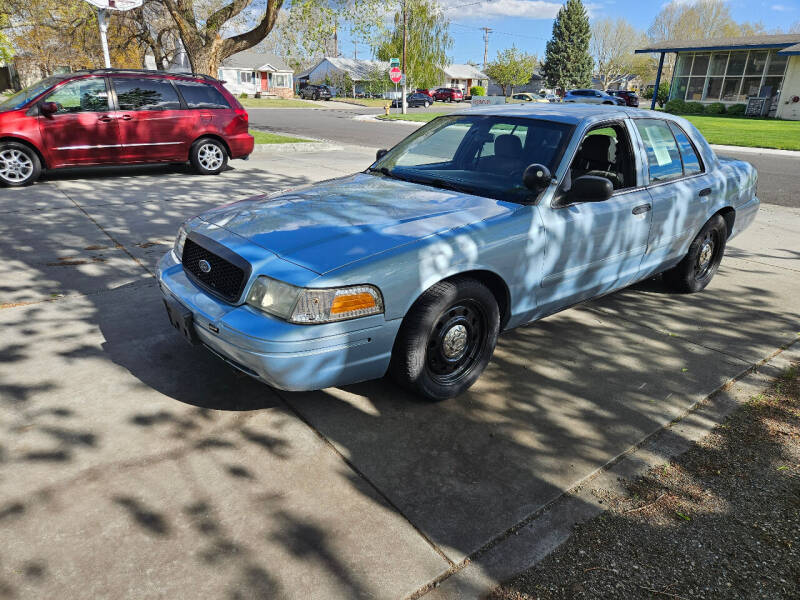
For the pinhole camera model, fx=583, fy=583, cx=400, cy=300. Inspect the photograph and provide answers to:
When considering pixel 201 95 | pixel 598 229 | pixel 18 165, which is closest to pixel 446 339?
pixel 598 229

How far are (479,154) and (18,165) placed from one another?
7.98m

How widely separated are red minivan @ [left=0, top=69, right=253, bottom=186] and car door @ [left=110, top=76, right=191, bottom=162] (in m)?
0.01

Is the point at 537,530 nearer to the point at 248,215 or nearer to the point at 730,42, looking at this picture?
the point at 248,215

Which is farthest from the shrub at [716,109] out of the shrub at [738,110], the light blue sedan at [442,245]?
the light blue sedan at [442,245]

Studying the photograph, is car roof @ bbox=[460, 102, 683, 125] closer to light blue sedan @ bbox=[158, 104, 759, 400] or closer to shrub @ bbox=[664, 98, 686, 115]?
light blue sedan @ bbox=[158, 104, 759, 400]

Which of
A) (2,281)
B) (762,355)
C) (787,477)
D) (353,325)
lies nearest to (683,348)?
(762,355)

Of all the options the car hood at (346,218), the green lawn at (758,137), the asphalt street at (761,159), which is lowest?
the asphalt street at (761,159)

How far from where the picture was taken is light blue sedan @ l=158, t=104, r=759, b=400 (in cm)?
284

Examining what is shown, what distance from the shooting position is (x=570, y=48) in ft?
214

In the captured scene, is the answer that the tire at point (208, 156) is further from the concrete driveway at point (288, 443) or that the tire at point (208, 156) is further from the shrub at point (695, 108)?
the shrub at point (695, 108)

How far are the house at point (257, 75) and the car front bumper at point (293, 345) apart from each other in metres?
74.8

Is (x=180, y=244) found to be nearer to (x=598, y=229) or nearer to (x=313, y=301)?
(x=313, y=301)

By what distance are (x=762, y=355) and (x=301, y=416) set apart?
3.29 m

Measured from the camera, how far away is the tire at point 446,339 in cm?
306
